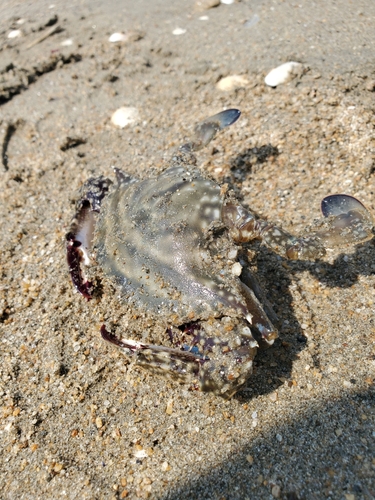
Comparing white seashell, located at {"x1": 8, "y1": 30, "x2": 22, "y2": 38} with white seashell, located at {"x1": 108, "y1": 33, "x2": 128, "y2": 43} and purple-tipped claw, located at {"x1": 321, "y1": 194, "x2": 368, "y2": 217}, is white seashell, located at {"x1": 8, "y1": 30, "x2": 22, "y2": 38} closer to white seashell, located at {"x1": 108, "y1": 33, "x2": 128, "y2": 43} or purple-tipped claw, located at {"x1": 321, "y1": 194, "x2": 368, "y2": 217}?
white seashell, located at {"x1": 108, "y1": 33, "x2": 128, "y2": 43}

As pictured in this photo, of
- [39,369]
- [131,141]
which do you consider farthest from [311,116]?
[39,369]

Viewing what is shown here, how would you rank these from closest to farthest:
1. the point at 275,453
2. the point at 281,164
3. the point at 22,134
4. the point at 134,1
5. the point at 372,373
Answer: the point at 275,453 < the point at 372,373 < the point at 281,164 < the point at 22,134 < the point at 134,1

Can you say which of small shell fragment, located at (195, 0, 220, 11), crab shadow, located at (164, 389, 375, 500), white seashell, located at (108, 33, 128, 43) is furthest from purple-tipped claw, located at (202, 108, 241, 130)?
small shell fragment, located at (195, 0, 220, 11)

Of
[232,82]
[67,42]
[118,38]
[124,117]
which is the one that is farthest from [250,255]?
[67,42]

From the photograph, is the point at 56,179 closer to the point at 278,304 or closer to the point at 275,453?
the point at 278,304

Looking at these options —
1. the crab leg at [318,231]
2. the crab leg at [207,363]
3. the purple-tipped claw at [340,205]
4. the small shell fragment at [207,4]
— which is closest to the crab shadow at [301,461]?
the crab leg at [207,363]

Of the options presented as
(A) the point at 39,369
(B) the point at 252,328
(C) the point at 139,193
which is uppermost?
Result: (C) the point at 139,193

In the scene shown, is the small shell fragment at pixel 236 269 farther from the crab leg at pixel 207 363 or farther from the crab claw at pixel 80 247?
the crab claw at pixel 80 247
